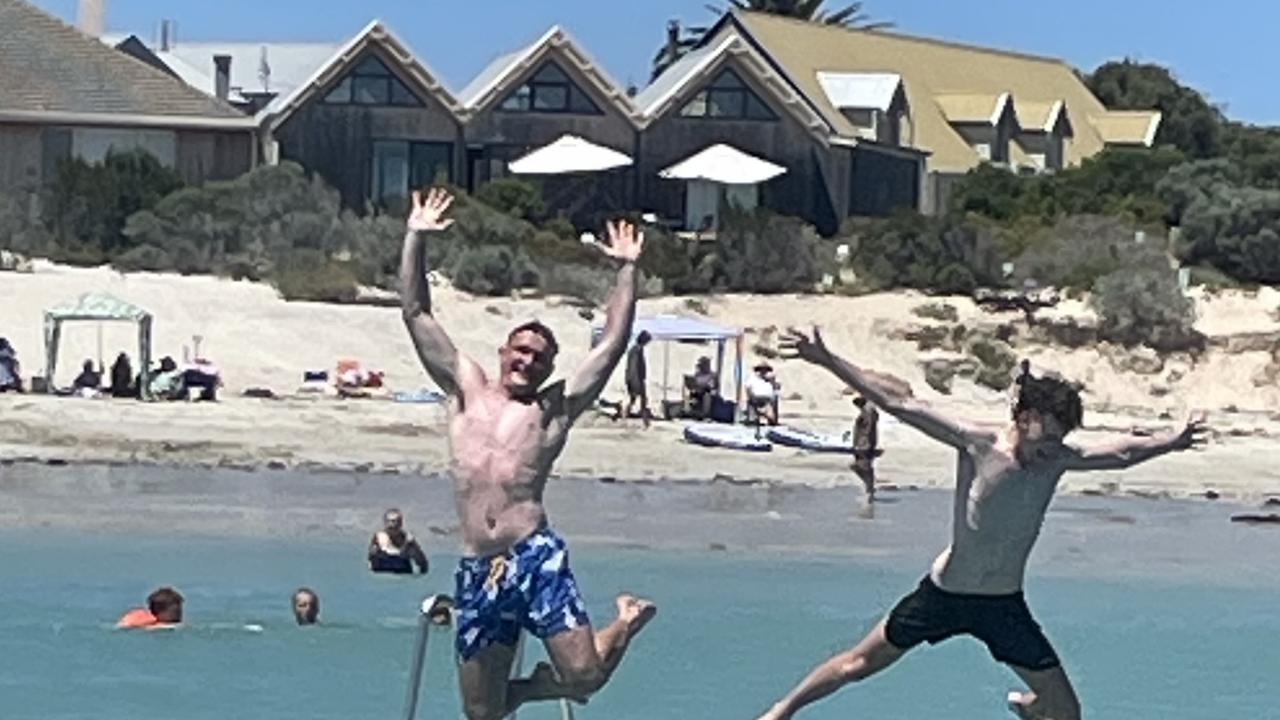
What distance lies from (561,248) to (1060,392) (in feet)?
97.3

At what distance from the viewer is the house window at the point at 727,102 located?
1735 inches

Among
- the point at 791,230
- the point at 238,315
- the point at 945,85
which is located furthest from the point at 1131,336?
the point at 945,85

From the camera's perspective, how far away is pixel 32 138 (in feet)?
138

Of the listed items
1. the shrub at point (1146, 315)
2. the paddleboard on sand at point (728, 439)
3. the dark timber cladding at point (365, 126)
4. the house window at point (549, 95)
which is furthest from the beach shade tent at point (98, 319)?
the house window at point (549, 95)

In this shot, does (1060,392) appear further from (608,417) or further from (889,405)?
(608,417)

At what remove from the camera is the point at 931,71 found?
58656 millimetres

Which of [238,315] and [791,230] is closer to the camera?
[238,315]

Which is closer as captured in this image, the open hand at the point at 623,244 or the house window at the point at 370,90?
the open hand at the point at 623,244

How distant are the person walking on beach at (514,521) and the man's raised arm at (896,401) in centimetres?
A: 62

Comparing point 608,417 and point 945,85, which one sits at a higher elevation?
point 945,85

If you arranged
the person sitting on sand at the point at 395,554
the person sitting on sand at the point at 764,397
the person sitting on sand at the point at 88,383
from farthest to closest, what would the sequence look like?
the person sitting on sand at the point at 764,397 < the person sitting on sand at the point at 88,383 < the person sitting on sand at the point at 395,554

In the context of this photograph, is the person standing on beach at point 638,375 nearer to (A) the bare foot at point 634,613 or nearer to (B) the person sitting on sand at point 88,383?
(B) the person sitting on sand at point 88,383

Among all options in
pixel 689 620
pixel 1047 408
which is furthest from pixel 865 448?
pixel 1047 408

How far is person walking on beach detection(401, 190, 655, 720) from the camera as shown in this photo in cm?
834
